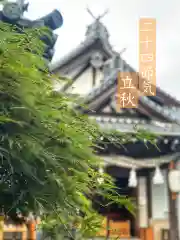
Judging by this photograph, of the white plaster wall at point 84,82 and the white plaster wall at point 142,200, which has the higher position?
the white plaster wall at point 84,82

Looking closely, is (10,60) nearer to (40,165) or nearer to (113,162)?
(40,165)

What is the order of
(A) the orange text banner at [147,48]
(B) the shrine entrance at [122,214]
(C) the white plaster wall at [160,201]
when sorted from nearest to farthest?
(A) the orange text banner at [147,48] → (B) the shrine entrance at [122,214] → (C) the white plaster wall at [160,201]

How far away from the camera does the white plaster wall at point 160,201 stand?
12.7 m

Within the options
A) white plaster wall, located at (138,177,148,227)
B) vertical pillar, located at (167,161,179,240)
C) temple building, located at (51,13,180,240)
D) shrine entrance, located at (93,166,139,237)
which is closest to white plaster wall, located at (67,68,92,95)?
temple building, located at (51,13,180,240)

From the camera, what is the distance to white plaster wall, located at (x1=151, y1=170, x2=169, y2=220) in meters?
12.7

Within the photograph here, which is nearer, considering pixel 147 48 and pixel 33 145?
pixel 33 145

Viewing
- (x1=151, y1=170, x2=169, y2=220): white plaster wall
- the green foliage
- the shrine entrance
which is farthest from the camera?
(x1=151, y1=170, x2=169, y2=220): white plaster wall

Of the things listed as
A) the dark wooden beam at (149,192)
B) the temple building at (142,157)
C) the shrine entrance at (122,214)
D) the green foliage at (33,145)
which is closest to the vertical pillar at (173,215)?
the temple building at (142,157)

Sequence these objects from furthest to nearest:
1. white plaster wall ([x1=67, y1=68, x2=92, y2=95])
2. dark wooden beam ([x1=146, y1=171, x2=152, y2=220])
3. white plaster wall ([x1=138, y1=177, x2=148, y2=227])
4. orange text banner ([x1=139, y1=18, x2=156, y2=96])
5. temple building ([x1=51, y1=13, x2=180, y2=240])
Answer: white plaster wall ([x1=67, y1=68, x2=92, y2=95]) → dark wooden beam ([x1=146, y1=171, x2=152, y2=220]) → white plaster wall ([x1=138, y1=177, x2=148, y2=227]) → temple building ([x1=51, y1=13, x2=180, y2=240]) → orange text banner ([x1=139, y1=18, x2=156, y2=96])

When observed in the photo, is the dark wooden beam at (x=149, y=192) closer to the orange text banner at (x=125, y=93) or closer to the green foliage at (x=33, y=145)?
the orange text banner at (x=125, y=93)

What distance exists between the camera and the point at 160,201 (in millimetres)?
12812

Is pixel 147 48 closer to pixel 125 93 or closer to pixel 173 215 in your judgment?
pixel 125 93

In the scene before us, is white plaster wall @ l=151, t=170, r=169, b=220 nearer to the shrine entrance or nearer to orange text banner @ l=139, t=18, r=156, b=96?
the shrine entrance

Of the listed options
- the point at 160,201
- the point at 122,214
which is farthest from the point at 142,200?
the point at 122,214
